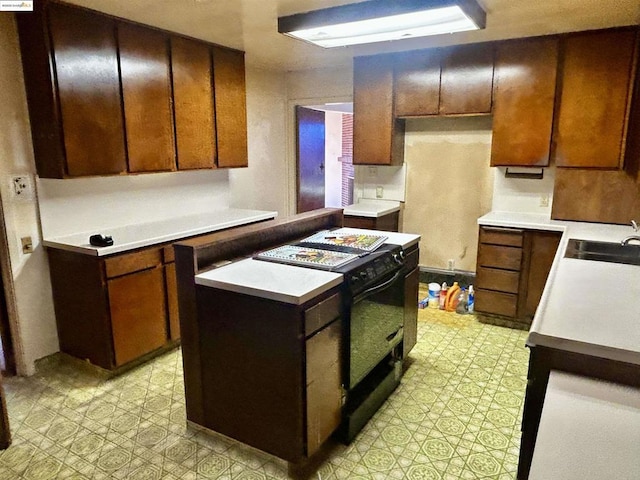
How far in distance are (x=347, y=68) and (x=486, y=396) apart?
11.6 ft

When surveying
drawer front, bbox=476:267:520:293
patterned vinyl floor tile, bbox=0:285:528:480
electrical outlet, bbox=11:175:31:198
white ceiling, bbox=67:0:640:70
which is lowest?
patterned vinyl floor tile, bbox=0:285:528:480

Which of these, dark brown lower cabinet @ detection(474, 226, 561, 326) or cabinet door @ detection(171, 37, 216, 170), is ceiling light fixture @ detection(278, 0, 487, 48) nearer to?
Result: cabinet door @ detection(171, 37, 216, 170)

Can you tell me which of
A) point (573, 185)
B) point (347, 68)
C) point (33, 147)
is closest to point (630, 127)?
point (573, 185)

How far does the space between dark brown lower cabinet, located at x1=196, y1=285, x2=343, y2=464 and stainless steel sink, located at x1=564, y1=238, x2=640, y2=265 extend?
162 centimetres

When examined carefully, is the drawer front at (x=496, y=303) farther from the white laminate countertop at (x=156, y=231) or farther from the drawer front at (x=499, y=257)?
the white laminate countertop at (x=156, y=231)

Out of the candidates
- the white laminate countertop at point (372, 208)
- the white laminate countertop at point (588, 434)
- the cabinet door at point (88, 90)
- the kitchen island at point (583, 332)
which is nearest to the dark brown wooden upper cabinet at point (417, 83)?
the white laminate countertop at point (372, 208)

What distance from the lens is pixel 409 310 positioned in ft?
9.71

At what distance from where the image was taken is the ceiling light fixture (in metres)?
2.38

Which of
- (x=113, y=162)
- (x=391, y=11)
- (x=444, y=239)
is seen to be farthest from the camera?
(x=444, y=239)

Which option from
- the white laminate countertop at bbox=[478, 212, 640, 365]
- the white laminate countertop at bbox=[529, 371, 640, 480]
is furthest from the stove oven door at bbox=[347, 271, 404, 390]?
the white laminate countertop at bbox=[529, 371, 640, 480]

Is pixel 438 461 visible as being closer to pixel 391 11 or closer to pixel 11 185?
pixel 391 11

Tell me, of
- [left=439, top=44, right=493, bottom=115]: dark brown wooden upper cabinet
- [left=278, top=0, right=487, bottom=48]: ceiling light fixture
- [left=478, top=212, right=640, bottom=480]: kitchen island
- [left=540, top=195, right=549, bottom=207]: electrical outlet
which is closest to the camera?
[left=478, top=212, right=640, bottom=480]: kitchen island

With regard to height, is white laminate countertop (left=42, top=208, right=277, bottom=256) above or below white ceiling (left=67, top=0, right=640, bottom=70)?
below

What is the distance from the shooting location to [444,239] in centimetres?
455
